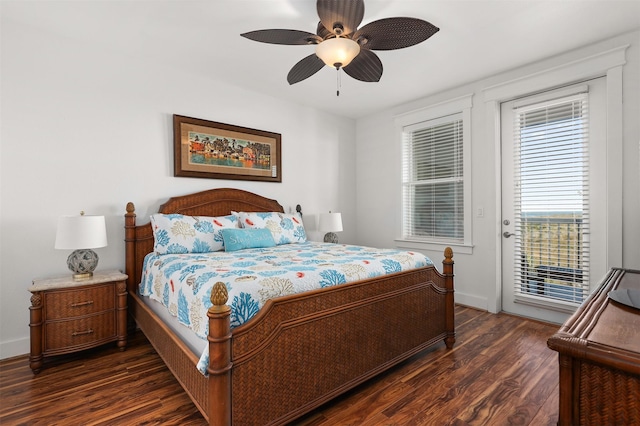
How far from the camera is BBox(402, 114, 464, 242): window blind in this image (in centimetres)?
378

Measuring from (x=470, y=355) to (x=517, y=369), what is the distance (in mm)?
315

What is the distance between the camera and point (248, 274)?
1776 mm

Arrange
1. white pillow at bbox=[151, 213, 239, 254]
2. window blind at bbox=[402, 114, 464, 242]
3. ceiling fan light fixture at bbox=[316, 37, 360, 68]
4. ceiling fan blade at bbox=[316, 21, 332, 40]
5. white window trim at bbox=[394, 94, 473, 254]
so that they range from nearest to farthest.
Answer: ceiling fan light fixture at bbox=[316, 37, 360, 68], ceiling fan blade at bbox=[316, 21, 332, 40], white pillow at bbox=[151, 213, 239, 254], white window trim at bbox=[394, 94, 473, 254], window blind at bbox=[402, 114, 464, 242]

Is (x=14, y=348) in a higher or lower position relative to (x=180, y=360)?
lower

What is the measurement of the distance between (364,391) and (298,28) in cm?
262

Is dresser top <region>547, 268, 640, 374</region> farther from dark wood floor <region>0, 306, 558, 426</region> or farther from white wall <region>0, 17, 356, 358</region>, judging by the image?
white wall <region>0, 17, 356, 358</region>

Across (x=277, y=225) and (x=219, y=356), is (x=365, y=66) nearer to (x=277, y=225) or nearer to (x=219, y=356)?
(x=277, y=225)

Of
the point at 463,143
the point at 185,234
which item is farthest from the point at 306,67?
the point at 463,143

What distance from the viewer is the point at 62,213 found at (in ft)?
8.56

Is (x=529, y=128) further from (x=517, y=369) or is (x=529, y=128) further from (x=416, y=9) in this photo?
(x=517, y=369)

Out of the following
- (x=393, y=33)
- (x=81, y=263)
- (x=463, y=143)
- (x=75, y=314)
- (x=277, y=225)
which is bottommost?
(x=75, y=314)

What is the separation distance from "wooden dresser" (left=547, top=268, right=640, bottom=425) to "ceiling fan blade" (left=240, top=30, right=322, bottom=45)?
202 centimetres

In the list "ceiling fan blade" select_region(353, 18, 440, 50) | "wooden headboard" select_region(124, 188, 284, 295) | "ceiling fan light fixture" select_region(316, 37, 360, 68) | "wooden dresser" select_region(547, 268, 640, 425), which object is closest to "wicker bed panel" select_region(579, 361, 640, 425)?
"wooden dresser" select_region(547, 268, 640, 425)

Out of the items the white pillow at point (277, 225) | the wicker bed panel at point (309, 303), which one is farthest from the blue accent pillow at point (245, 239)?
the wicker bed panel at point (309, 303)
